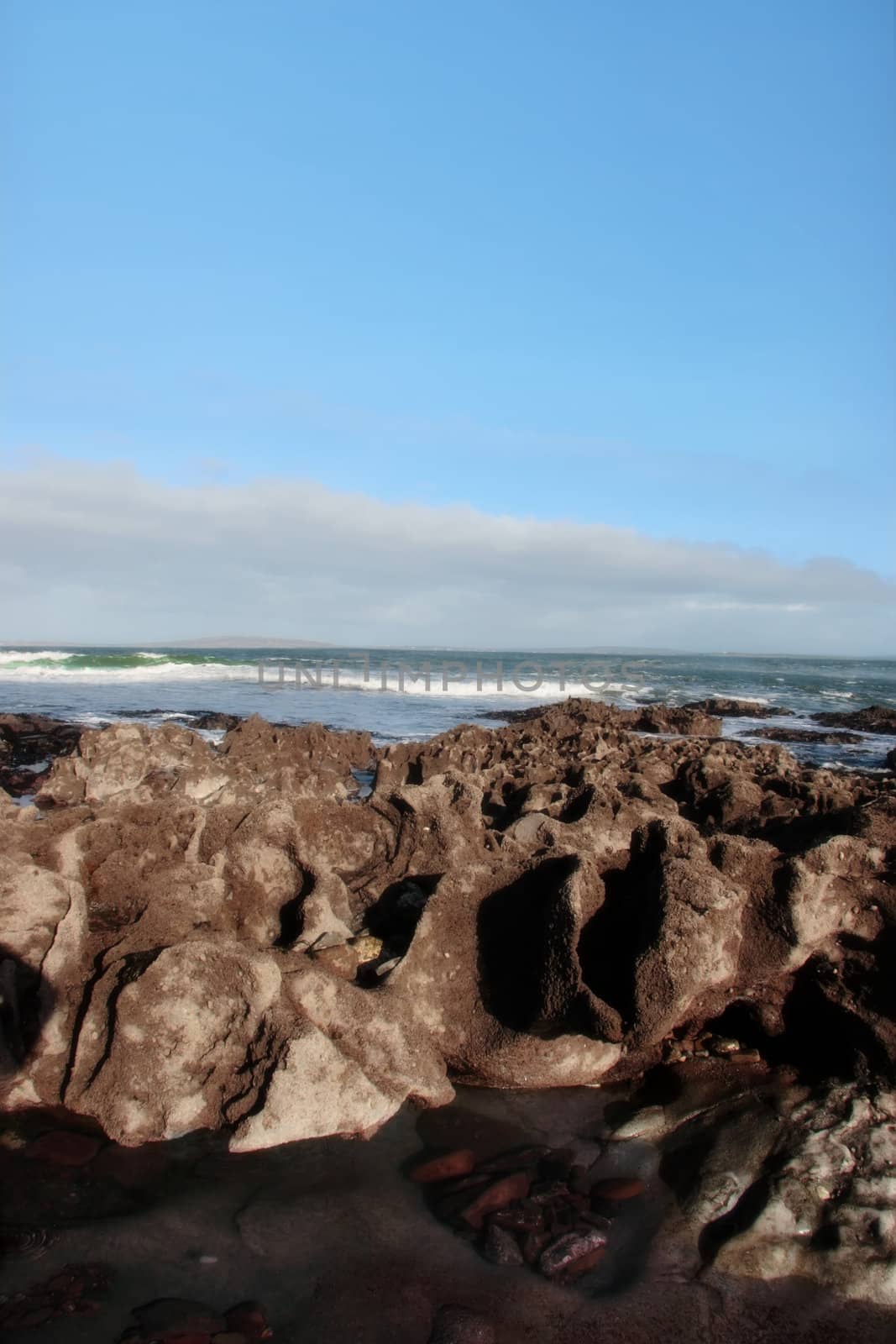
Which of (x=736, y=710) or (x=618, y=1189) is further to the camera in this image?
(x=736, y=710)

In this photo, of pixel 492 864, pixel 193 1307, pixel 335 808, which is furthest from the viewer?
pixel 335 808

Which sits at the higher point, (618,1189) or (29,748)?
(29,748)

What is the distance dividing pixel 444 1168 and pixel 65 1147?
4.36ft

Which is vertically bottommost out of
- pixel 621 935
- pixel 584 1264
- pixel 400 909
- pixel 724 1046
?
pixel 584 1264

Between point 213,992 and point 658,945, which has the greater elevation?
point 658,945

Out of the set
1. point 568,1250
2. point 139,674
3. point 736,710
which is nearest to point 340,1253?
point 568,1250

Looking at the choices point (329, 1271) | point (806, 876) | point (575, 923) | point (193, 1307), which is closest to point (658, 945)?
point (575, 923)

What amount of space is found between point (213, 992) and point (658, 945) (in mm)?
1694

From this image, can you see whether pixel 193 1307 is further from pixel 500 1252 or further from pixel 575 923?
pixel 575 923

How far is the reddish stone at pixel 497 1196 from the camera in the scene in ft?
9.00

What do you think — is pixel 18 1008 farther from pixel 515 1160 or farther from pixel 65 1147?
pixel 515 1160

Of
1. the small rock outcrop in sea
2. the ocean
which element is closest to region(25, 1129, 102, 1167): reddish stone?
the ocean

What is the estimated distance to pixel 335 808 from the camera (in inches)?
195

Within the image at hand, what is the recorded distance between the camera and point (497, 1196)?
9.27 ft
